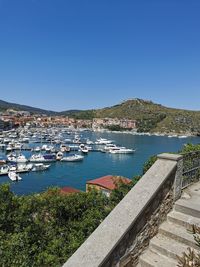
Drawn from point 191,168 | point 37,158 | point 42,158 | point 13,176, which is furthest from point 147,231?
point 42,158

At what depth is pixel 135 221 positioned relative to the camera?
17.1 feet

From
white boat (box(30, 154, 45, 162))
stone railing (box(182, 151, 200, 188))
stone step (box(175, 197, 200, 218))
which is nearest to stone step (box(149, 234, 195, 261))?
stone step (box(175, 197, 200, 218))

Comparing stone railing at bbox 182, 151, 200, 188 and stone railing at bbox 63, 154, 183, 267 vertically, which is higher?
stone railing at bbox 182, 151, 200, 188

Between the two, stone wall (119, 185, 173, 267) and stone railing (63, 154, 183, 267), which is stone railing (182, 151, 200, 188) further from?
stone wall (119, 185, 173, 267)

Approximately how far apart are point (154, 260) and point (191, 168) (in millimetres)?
2928

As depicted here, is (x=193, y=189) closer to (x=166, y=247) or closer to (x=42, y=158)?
(x=166, y=247)

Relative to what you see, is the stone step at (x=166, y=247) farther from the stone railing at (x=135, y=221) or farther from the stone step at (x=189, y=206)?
the stone step at (x=189, y=206)

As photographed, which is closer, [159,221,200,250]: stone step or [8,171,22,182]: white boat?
[159,221,200,250]: stone step

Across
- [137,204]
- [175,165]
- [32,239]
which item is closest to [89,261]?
[137,204]

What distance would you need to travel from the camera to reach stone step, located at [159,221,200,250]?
17.5ft

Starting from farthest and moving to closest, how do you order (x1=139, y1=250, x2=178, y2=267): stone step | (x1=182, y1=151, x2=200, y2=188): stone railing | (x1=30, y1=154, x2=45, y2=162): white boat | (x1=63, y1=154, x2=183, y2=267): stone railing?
(x1=30, y1=154, x2=45, y2=162): white boat < (x1=182, y1=151, x2=200, y2=188): stone railing < (x1=139, y1=250, x2=178, y2=267): stone step < (x1=63, y1=154, x2=183, y2=267): stone railing

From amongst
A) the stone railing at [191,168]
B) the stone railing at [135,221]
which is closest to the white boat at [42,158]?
the stone railing at [191,168]

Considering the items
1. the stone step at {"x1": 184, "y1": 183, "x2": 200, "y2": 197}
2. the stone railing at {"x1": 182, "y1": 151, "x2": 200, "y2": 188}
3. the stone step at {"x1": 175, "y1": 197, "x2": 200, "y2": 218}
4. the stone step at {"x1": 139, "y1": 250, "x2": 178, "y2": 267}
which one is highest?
the stone railing at {"x1": 182, "y1": 151, "x2": 200, "y2": 188}

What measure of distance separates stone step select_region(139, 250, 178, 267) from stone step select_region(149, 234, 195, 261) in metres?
0.07
